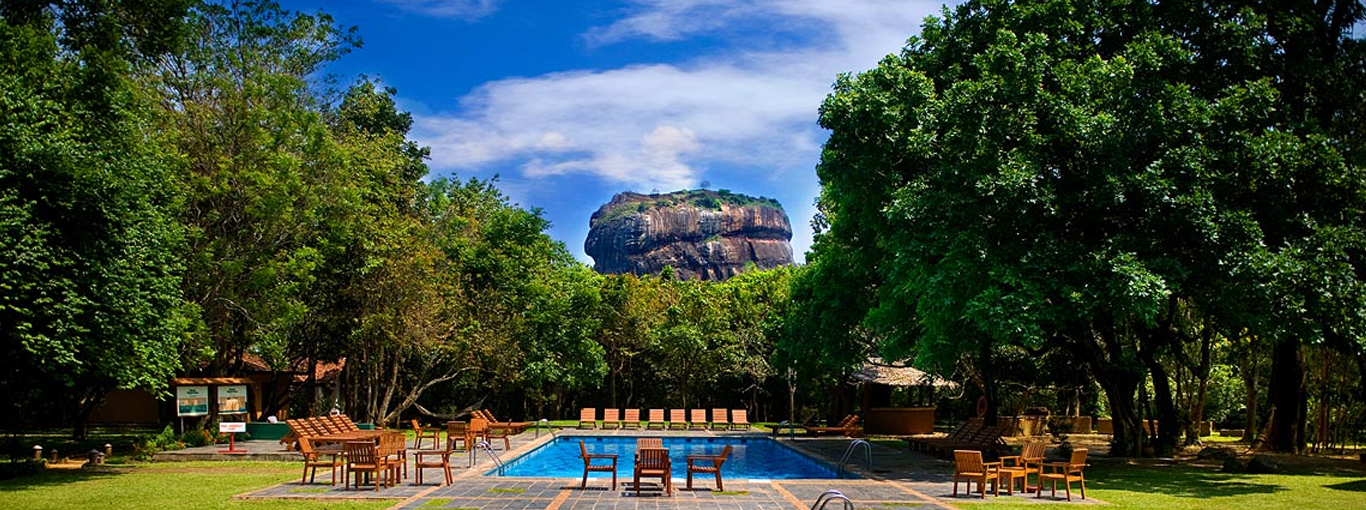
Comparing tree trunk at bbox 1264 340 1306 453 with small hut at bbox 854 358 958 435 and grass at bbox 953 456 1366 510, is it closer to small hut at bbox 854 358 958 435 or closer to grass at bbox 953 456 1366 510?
grass at bbox 953 456 1366 510

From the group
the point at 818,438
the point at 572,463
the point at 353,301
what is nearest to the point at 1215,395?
the point at 818,438

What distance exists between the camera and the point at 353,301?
2742cm

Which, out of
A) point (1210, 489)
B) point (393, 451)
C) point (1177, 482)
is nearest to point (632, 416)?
point (393, 451)

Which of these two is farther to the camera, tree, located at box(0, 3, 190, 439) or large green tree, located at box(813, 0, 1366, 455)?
large green tree, located at box(813, 0, 1366, 455)

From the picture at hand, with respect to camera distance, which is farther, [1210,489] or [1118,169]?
[1118,169]

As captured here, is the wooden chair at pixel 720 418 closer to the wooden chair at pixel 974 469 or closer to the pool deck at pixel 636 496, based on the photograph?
the pool deck at pixel 636 496

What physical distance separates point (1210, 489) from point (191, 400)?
1867cm

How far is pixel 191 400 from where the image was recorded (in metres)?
20.9

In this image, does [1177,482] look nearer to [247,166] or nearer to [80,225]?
[80,225]

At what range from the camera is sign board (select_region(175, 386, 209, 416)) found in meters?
20.7

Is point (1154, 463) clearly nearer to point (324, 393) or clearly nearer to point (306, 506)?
point (306, 506)

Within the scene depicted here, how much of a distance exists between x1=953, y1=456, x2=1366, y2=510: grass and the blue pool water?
15.3ft

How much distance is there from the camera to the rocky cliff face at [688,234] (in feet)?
429

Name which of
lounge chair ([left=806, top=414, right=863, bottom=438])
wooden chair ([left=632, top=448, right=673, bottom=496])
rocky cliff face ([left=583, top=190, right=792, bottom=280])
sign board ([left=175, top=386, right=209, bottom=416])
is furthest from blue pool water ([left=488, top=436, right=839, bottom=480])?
rocky cliff face ([left=583, top=190, right=792, bottom=280])
